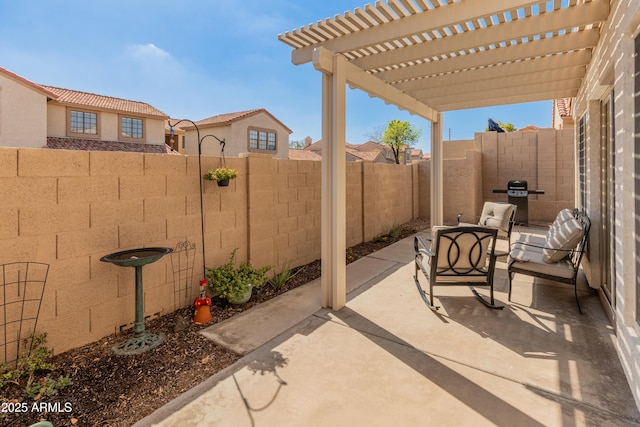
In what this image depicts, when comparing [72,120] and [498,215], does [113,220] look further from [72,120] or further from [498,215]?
[72,120]

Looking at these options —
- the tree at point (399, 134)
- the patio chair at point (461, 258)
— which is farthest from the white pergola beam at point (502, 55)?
the tree at point (399, 134)

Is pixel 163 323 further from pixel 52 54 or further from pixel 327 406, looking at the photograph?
pixel 52 54

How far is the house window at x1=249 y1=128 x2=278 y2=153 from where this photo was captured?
20141 mm

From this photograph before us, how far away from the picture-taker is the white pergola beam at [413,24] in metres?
2.81

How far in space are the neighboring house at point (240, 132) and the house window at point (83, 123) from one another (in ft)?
15.7

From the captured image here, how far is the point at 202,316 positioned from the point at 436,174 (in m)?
6.02

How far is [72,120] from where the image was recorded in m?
14.9

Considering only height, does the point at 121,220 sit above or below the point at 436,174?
below

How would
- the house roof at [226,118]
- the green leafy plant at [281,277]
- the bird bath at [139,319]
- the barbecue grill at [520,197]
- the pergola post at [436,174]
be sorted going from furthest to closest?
1. the house roof at [226,118]
2. the barbecue grill at [520,197]
3. the pergola post at [436,174]
4. the green leafy plant at [281,277]
5. the bird bath at [139,319]

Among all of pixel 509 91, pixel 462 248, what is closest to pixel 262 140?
pixel 509 91

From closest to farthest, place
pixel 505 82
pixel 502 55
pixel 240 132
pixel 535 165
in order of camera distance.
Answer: pixel 502 55 → pixel 505 82 → pixel 535 165 → pixel 240 132

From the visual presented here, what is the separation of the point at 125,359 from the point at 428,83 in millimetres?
5500

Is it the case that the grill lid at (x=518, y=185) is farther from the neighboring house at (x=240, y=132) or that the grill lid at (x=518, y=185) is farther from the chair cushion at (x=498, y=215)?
the neighboring house at (x=240, y=132)

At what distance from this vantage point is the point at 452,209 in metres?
9.93
